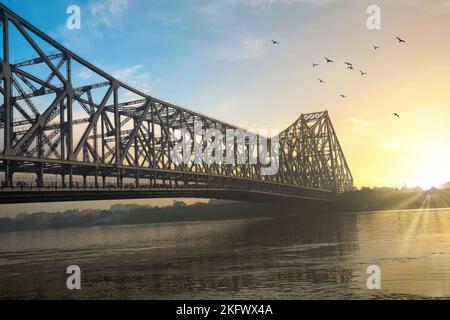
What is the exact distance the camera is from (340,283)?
2838 centimetres

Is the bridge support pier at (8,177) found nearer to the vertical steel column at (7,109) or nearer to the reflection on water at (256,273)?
the vertical steel column at (7,109)

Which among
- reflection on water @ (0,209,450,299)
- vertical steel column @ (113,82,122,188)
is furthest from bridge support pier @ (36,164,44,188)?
vertical steel column @ (113,82,122,188)

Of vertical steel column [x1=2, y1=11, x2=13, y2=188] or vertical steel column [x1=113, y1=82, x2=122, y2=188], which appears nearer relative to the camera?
vertical steel column [x1=2, y1=11, x2=13, y2=188]

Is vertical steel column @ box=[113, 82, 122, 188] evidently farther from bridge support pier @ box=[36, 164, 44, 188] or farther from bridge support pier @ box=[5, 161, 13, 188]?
bridge support pier @ box=[5, 161, 13, 188]

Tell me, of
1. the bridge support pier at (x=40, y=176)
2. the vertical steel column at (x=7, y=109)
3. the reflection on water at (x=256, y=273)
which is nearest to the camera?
the reflection on water at (x=256, y=273)

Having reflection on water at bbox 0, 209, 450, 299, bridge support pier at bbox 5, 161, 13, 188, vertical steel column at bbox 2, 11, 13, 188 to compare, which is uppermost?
vertical steel column at bbox 2, 11, 13, 188

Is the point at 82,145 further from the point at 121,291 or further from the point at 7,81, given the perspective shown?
the point at 121,291

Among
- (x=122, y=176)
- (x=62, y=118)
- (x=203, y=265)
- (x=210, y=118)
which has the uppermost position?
(x=210, y=118)

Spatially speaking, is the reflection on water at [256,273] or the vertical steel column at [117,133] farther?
the vertical steel column at [117,133]

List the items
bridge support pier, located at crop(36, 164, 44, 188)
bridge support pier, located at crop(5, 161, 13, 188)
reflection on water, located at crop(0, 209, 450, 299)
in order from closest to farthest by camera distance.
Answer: reflection on water, located at crop(0, 209, 450, 299) < bridge support pier, located at crop(5, 161, 13, 188) < bridge support pier, located at crop(36, 164, 44, 188)

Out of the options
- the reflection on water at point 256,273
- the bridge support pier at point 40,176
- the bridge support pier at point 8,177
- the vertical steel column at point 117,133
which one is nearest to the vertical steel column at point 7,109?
the bridge support pier at point 8,177

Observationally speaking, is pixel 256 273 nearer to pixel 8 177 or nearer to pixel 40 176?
pixel 8 177
